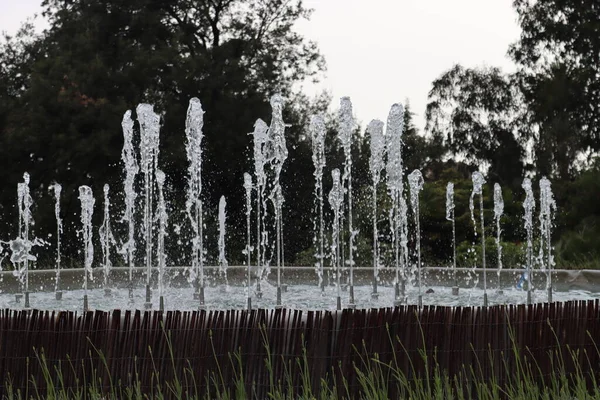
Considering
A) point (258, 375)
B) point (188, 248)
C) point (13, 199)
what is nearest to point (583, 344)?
point (258, 375)

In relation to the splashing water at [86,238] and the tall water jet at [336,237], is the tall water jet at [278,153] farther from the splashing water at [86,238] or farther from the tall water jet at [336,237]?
the splashing water at [86,238]


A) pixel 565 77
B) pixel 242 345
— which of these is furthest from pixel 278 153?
pixel 565 77

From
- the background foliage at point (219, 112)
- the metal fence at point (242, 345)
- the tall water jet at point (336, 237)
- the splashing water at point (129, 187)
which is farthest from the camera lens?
the background foliage at point (219, 112)

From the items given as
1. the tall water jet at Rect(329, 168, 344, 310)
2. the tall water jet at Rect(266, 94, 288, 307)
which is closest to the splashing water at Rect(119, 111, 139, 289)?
the tall water jet at Rect(266, 94, 288, 307)

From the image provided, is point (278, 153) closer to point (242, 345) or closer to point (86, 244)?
point (86, 244)

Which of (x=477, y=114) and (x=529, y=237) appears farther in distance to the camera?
(x=477, y=114)

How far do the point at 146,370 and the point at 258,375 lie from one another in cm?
60

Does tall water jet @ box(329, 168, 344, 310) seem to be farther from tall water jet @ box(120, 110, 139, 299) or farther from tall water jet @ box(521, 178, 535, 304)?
tall water jet @ box(120, 110, 139, 299)

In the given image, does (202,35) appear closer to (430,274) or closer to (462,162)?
(462,162)

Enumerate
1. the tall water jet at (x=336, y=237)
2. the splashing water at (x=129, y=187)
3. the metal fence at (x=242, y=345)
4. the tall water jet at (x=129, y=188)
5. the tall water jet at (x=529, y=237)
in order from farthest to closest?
the splashing water at (x=129, y=187) < the tall water jet at (x=129, y=188) < the tall water jet at (x=529, y=237) < the tall water jet at (x=336, y=237) < the metal fence at (x=242, y=345)

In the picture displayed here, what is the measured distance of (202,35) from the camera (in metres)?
25.7

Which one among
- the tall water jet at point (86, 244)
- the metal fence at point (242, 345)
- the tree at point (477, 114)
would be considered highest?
the tree at point (477, 114)

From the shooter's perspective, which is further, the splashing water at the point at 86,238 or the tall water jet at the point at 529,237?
the splashing water at the point at 86,238

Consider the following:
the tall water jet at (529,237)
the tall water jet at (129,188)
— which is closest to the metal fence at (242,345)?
the tall water jet at (529,237)
